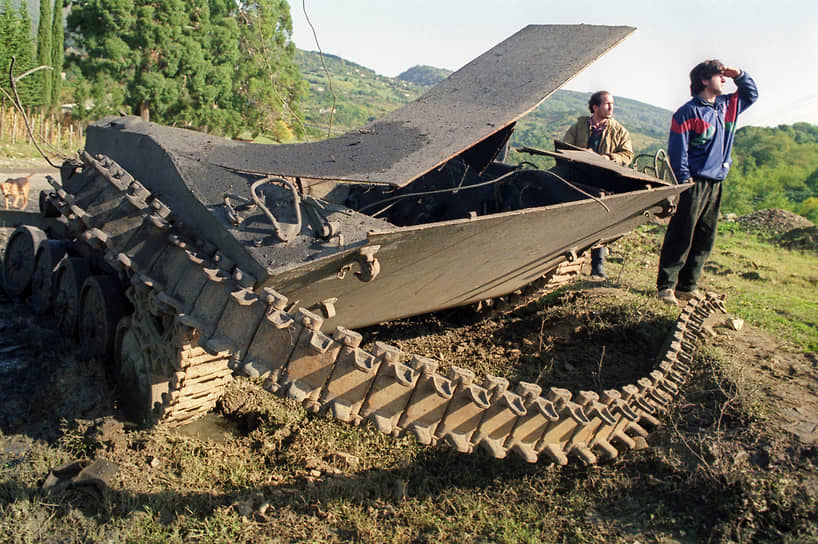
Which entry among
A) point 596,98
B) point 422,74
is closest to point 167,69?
point 596,98

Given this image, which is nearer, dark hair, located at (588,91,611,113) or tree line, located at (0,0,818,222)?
dark hair, located at (588,91,611,113)

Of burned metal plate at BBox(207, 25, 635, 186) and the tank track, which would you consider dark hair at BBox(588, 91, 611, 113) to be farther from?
the tank track

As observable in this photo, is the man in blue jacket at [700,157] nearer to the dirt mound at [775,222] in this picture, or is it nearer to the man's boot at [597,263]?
the man's boot at [597,263]

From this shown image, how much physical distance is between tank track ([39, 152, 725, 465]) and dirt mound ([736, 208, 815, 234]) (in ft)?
25.4

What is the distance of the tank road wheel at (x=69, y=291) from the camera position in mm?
4555

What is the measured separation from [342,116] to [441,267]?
141 feet

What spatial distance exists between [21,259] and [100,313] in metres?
1.80

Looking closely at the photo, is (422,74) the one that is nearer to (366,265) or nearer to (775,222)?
(775,222)

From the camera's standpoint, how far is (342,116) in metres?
44.8

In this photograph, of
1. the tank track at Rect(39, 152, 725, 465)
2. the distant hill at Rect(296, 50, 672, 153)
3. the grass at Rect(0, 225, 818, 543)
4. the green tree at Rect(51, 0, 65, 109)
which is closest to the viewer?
the tank track at Rect(39, 152, 725, 465)

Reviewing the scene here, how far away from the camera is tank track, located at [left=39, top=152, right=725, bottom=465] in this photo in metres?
2.64

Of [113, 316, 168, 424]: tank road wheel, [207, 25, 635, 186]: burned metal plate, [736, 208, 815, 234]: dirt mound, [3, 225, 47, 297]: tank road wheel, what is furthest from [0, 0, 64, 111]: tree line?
[736, 208, 815, 234]: dirt mound

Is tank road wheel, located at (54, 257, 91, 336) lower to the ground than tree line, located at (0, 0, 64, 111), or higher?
lower

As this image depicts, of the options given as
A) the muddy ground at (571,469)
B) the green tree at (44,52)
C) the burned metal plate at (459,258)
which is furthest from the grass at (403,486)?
the green tree at (44,52)
